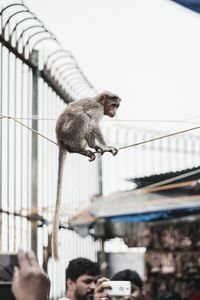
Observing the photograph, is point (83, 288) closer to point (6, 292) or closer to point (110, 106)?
point (6, 292)

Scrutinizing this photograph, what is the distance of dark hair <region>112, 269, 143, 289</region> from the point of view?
4.91 feet

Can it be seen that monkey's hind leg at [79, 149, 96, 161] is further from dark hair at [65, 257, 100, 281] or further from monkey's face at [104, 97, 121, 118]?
dark hair at [65, 257, 100, 281]

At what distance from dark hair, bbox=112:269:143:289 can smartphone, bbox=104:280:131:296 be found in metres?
0.12

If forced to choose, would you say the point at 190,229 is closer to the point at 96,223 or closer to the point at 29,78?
the point at 96,223

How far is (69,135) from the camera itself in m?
1.09

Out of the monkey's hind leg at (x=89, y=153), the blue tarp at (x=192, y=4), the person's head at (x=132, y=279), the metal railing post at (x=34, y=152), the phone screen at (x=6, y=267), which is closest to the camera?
the monkey's hind leg at (x=89, y=153)

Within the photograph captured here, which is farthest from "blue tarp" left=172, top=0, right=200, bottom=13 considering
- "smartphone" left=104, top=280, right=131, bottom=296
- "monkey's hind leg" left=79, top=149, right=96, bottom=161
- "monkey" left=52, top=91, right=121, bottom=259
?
"smartphone" left=104, top=280, right=131, bottom=296

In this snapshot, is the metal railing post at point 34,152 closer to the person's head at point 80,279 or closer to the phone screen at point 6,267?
the person's head at point 80,279

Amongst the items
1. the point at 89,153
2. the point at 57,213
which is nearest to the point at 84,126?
the point at 89,153

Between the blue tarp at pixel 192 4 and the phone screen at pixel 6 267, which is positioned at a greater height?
the blue tarp at pixel 192 4

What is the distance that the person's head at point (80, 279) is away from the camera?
5.04 feet

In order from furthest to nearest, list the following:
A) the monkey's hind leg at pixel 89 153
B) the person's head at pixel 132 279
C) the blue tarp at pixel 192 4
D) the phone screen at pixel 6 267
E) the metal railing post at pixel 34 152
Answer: the metal railing post at pixel 34 152
the person's head at pixel 132 279
the blue tarp at pixel 192 4
the phone screen at pixel 6 267
the monkey's hind leg at pixel 89 153

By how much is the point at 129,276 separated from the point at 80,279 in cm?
13

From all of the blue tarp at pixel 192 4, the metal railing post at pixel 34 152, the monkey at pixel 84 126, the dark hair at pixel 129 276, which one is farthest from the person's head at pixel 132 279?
the blue tarp at pixel 192 4
